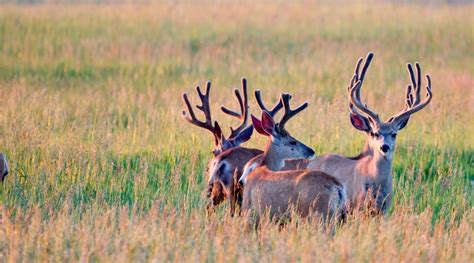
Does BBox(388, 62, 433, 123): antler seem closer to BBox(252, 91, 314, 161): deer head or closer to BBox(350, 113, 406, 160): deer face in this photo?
BBox(350, 113, 406, 160): deer face

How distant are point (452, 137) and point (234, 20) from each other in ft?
56.5

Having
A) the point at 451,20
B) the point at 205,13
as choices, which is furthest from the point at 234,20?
the point at 451,20

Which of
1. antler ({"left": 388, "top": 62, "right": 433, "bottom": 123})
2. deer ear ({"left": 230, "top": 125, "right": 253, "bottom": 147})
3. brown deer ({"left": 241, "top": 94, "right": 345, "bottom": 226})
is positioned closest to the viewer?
brown deer ({"left": 241, "top": 94, "right": 345, "bottom": 226})

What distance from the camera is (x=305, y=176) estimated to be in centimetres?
852

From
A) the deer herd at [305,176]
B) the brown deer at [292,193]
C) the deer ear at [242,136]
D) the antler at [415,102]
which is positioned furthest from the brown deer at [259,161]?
the antler at [415,102]

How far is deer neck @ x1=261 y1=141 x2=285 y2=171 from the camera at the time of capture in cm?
967

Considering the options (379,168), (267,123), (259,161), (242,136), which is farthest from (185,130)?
(379,168)

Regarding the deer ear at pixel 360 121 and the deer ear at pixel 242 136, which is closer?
the deer ear at pixel 360 121

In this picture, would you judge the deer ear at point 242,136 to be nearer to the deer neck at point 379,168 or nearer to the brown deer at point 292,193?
the brown deer at point 292,193

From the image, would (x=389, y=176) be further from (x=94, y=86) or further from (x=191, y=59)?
(x=191, y=59)

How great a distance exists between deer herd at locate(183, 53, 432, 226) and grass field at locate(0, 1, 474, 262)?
212 mm

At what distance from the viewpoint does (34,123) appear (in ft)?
42.3

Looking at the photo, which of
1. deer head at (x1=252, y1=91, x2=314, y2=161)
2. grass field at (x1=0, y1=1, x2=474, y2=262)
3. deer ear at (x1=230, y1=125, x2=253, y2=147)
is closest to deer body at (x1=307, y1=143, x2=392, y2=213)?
grass field at (x1=0, y1=1, x2=474, y2=262)

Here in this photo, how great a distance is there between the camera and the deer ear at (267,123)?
31.9ft
